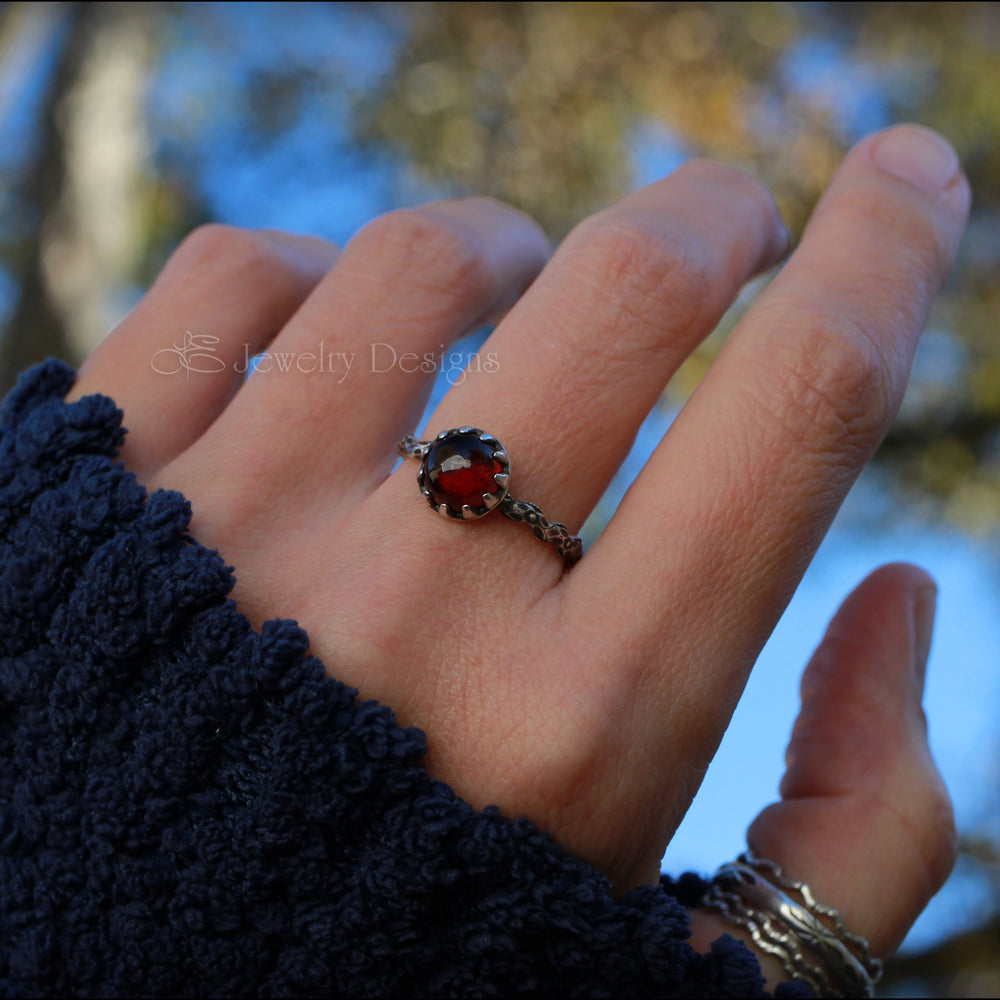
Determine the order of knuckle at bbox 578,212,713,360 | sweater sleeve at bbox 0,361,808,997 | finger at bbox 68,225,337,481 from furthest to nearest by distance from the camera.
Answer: finger at bbox 68,225,337,481 < knuckle at bbox 578,212,713,360 < sweater sleeve at bbox 0,361,808,997

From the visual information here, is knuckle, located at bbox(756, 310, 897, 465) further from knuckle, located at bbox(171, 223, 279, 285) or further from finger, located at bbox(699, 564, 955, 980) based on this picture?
knuckle, located at bbox(171, 223, 279, 285)

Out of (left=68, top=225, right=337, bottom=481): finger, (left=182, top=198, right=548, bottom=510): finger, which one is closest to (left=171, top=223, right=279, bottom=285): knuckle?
(left=68, top=225, right=337, bottom=481): finger

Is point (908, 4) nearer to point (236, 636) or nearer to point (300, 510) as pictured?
point (300, 510)

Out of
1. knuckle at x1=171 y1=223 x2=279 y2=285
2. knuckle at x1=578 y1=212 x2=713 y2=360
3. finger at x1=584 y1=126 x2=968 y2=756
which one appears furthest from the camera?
knuckle at x1=171 y1=223 x2=279 y2=285

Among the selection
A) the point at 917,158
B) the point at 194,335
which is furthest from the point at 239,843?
the point at 917,158

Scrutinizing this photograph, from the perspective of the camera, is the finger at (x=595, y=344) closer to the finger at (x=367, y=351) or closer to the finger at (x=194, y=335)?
the finger at (x=367, y=351)

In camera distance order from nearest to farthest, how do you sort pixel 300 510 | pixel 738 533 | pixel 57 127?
pixel 738 533 < pixel 300 510 < pixel 57 127

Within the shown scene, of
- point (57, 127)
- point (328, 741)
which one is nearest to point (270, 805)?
point (328, 741)

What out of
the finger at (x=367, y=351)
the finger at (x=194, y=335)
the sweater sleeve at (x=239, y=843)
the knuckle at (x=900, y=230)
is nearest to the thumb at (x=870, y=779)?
the sweater sleeve at (x=239, y=843)
